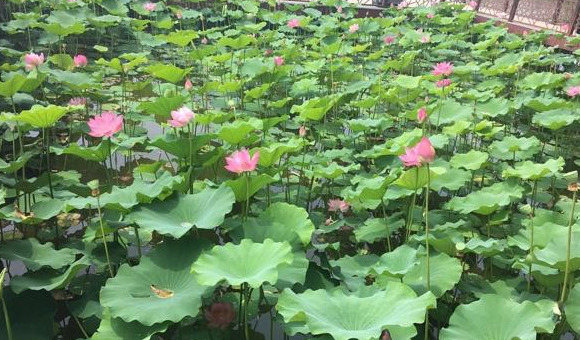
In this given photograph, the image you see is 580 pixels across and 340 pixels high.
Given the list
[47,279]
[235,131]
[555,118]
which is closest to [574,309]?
[235,131]

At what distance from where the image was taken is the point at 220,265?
54.3 inches

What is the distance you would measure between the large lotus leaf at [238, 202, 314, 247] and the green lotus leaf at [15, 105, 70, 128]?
914mm

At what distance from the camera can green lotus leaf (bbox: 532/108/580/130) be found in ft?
9.16

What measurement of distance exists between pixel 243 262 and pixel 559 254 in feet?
2.91

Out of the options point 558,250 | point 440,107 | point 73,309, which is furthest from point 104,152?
point 440,107

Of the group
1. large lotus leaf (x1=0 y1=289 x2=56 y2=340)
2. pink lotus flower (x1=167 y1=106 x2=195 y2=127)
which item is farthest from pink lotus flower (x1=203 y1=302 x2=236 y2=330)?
pink lotus flower (x1=167 y1=106 x2=195 y2=127)

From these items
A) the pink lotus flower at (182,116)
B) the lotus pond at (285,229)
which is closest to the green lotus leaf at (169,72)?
the lotus pond at (285,229)

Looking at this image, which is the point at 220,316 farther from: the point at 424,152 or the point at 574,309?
the point at 574,309

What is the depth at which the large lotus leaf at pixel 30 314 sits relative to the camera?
5.16 feet

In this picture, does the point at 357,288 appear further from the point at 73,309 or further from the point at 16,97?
the point at 16,97

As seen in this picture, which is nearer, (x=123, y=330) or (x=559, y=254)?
(x=123, y=330)

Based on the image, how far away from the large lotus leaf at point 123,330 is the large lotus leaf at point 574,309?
1018mm

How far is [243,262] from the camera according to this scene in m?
1.40

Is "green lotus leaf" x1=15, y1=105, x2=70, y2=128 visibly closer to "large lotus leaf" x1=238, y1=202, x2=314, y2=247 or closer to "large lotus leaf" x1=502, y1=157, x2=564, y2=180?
"large lotus leaf" x1=238, y1=202, x2=314, y2=247
